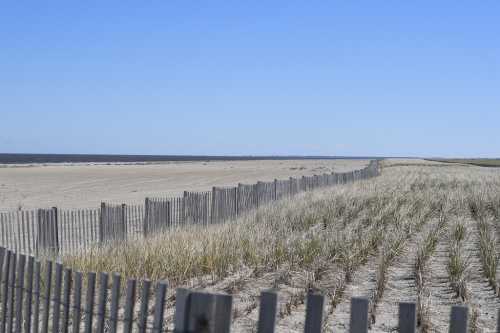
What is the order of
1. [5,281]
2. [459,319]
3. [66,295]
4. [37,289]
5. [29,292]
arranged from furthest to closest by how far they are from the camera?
[5,281] → [29,292] → [37,289] → [66,295] → [459,319]

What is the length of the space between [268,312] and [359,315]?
1.37 ft

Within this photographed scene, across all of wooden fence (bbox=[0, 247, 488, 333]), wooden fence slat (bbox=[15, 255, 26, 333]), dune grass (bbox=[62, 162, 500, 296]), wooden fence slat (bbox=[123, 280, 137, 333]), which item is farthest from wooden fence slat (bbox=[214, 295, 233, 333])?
dune grass (bbox=[62, 162, 500, 296])

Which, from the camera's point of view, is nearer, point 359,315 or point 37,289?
point 359,315

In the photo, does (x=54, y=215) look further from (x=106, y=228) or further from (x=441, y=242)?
(x=441, y=242)

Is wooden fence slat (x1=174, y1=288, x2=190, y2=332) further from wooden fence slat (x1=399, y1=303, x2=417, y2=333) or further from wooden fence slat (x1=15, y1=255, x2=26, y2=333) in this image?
wooden fence slat (x1=15, y1=255, x2=26, y2=333)

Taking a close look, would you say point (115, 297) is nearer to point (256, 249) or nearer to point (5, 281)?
point (5, 281)

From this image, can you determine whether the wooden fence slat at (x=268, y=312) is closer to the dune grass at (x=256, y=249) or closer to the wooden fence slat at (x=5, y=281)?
the wooden fence slat at (x=5, y=281)

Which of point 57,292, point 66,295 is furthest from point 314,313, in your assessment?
point 57,292

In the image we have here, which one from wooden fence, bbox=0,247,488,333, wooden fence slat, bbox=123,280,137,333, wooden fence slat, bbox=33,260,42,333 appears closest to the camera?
wooden fence, bbox=0,247,488,333

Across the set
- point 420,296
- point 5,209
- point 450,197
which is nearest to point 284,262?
point 420,296

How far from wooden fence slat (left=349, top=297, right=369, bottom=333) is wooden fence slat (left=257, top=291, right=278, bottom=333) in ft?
1.18

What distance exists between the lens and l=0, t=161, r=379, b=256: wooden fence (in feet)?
36.7

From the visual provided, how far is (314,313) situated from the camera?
305 centimetres

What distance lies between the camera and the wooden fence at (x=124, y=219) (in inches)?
440
